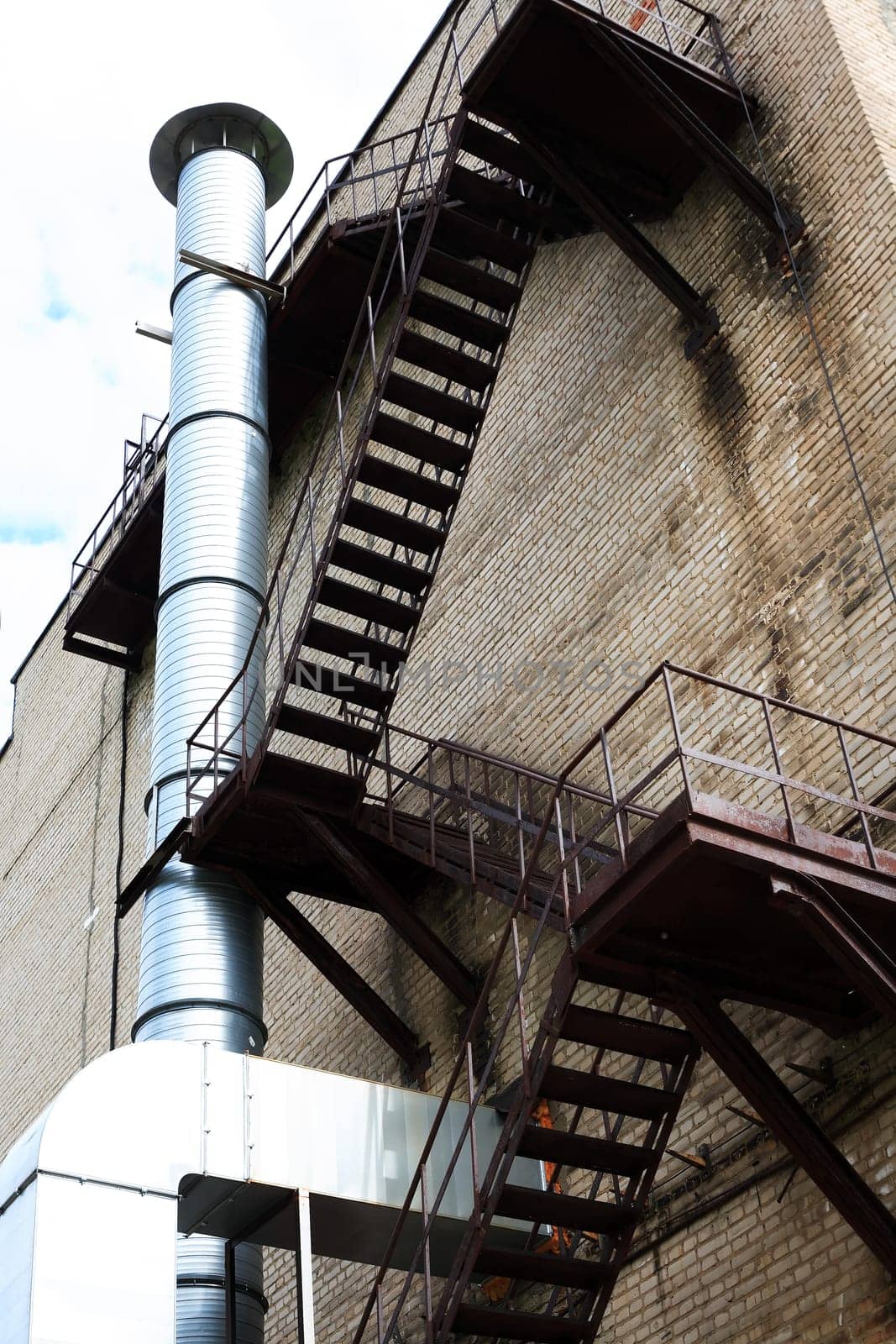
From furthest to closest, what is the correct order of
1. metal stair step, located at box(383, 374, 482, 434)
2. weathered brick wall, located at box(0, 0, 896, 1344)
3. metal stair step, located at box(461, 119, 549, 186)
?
1. metal stair step, located at box(461, 119, 549, 186)
2. metal stair step, located at box(383, 374, 482, 434)
3. weathered brick wall, located at box(0, 0, 896, 1344)

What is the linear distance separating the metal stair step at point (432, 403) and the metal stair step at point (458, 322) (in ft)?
1.55

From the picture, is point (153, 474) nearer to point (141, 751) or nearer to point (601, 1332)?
point (141, 751)

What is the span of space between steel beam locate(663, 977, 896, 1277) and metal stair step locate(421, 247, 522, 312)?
5227mm

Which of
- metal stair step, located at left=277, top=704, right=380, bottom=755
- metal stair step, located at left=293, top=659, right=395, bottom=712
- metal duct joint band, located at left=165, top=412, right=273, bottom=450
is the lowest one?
metal stair step, located at left=277, top=704, right=380, bottom=755

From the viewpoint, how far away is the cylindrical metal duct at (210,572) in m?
10.0

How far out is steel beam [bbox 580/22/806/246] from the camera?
32.2 feet

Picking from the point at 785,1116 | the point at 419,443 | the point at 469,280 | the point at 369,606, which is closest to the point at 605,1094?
the point at 785,1116

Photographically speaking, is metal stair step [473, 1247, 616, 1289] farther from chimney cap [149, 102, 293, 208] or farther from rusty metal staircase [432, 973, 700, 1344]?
chimney cap [149, 102, 293, 208]

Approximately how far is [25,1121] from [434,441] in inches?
423

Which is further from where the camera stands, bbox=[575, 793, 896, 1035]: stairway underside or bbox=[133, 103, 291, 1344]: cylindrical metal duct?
bbox=[133, 103, 291, 1344]: cylindrical metal duct

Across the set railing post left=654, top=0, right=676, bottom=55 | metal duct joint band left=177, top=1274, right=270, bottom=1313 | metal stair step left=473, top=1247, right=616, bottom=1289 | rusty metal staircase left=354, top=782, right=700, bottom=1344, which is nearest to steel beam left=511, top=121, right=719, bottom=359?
railing post left=654, top=0, right=676, bottom=55

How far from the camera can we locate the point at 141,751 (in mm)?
17203

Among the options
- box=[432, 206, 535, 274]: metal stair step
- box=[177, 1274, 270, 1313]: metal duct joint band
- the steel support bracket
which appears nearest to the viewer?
box=[177, 1274, 270, 1313]: metal duct joint band

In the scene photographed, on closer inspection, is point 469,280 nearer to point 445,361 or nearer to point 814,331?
point 445,361
